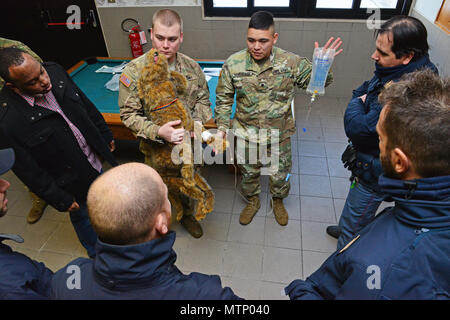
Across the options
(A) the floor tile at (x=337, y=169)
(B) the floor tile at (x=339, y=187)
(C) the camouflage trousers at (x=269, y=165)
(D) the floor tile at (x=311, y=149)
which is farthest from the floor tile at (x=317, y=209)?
(D) the floor tile at (x=311, y=149)

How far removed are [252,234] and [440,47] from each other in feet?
7.97

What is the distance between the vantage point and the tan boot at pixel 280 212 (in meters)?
2.45

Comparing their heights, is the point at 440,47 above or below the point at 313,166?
above

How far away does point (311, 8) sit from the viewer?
3658mm

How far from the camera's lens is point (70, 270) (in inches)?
36.8

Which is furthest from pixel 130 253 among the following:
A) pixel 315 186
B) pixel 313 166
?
A: pixel 313 166

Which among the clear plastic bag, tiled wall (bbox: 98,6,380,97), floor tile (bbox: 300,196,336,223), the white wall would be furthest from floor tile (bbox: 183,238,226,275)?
the white wall

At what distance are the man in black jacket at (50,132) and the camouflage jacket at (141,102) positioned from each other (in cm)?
28

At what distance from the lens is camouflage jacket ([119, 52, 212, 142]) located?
1789mm

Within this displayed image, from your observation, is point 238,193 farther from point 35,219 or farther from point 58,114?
point 35,219

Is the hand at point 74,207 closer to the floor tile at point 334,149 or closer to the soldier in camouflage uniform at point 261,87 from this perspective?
the soldier in camouflage uniform at point 261,87

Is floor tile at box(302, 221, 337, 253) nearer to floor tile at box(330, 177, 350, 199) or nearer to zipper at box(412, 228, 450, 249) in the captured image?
floor tile at box(330, 177, 350, 199)

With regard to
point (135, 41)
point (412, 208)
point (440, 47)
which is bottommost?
point (135, 41)

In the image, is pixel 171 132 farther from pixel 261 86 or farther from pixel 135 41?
pixel 135 41
